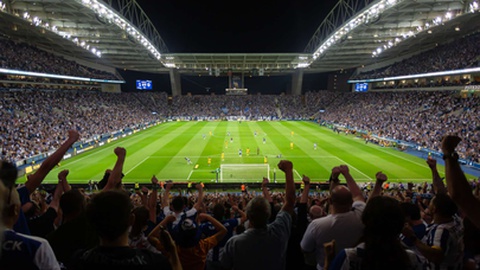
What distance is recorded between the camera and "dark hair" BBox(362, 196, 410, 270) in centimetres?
232

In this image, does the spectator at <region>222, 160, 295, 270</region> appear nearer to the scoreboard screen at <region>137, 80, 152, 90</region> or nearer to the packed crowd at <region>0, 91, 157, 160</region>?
the packed crowd at <region>0, 91, 157, 160</region>

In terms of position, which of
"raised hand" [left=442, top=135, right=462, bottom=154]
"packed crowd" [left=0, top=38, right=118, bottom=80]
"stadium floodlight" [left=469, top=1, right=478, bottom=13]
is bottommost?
"raised hand" [left=442, top=135, right=462, bottom=154]

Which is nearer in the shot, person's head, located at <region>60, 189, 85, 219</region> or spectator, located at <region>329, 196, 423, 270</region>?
spectator, located at <region>329, 196, 423, 270</region>

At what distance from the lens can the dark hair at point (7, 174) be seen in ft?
7.97

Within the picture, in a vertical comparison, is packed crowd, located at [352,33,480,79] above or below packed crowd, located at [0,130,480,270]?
above

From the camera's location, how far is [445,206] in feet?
13.0

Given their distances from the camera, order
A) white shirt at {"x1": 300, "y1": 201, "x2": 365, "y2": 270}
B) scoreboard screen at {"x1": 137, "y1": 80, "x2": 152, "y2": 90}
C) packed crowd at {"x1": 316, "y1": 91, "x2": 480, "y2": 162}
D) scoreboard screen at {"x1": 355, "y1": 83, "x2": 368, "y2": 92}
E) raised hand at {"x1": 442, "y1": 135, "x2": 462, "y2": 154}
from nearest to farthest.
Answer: raised hand at {"x1": 442, "y1": 135, "x2": 462, "y2": 154} → white shirt at {"x1": 300, "y1": 201, "x2": 365, "y2": 270} → packed crowd at {"x1": 316, "y1": 91, "x2": 480, "y2": 162} → scoreboard screen at {"x1": 355, "y1": 83, "x2": 368, "y2": 92} → scoreboard screen at {"x1": 137, "y1": 80, "x2": 152, "y2": 90}

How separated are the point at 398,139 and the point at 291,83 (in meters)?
51.5

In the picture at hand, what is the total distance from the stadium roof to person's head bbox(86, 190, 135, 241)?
33.1 metres

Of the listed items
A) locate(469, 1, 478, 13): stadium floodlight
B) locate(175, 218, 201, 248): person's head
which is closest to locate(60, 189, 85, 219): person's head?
locate(175, 218, 201, 248): person's head

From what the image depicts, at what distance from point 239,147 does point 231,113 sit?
4637 cm

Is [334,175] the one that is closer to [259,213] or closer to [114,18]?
[259,213]

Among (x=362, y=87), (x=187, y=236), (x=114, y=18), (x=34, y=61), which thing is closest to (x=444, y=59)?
(x=362, y=87)

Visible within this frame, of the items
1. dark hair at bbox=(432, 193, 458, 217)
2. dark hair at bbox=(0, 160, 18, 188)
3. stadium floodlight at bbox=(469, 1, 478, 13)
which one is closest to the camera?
dark hair at bbox=(0, 160, 18, 188)
